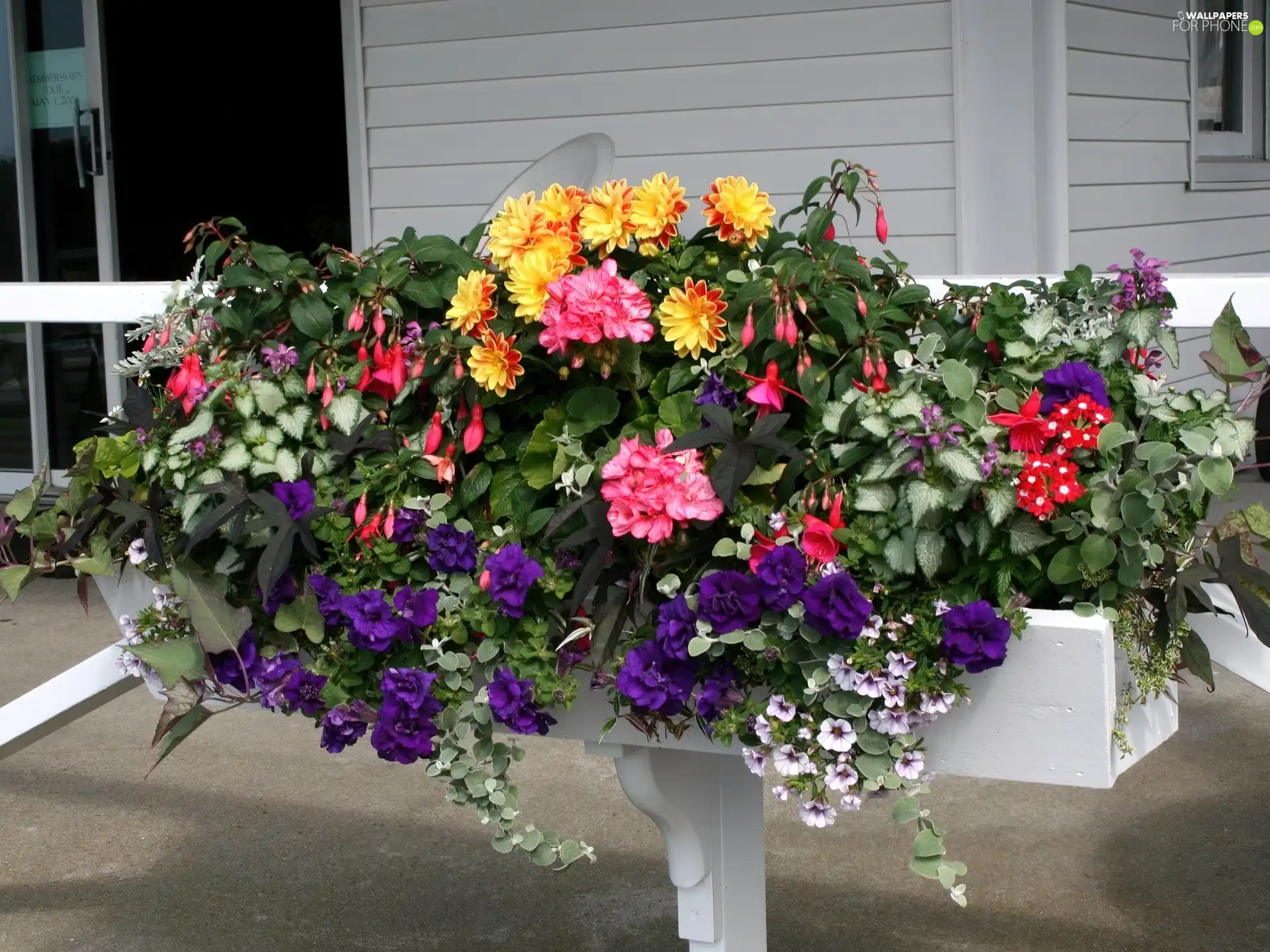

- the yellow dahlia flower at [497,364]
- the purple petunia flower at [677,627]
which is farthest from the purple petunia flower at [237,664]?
the purple petunia flower at [677,627]

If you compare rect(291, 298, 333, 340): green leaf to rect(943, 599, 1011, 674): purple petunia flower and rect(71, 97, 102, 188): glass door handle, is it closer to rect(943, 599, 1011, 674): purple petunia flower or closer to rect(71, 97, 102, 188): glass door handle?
rect(943, 599, 1011, 674): purple petunia flower

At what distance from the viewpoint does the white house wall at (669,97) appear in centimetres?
446

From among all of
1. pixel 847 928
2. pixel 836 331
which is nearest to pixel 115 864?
pixel 847 928

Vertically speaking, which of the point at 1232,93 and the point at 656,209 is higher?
the point at 1232,93

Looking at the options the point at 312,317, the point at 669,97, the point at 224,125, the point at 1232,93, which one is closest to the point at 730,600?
the point at 312,317

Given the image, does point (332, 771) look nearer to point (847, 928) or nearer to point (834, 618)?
point (847, 928)

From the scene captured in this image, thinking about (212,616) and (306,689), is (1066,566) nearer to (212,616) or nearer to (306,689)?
(306,689)

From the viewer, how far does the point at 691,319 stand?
1.59 meters

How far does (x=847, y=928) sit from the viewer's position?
2682mm

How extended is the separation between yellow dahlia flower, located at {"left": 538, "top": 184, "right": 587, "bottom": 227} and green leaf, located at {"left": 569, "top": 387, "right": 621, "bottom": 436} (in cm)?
20

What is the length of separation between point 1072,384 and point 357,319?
82cm

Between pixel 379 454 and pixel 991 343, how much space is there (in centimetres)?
70

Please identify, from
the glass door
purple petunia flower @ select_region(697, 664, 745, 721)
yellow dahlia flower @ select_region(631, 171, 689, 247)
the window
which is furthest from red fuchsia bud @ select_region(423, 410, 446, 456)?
the window

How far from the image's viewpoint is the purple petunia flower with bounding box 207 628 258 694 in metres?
1.75
